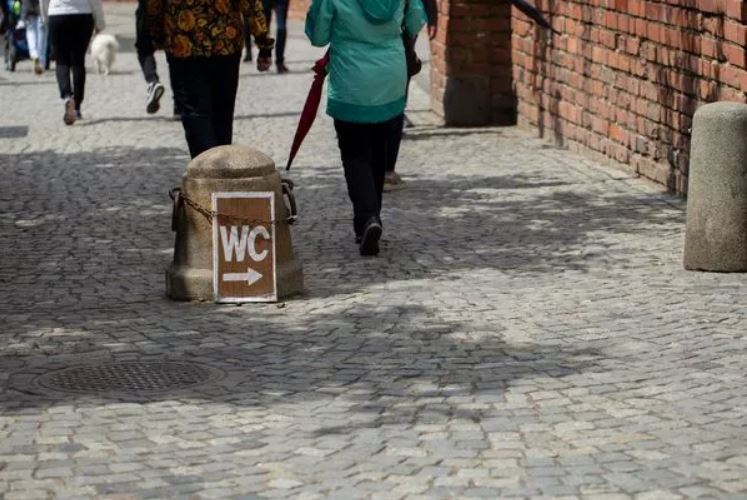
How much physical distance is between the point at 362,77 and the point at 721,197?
2.06m

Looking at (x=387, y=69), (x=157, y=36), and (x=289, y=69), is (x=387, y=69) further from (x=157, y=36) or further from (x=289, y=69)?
(x=289, y=69)

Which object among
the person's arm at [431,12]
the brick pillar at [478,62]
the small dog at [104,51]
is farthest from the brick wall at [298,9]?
the person's arm at [431,12]

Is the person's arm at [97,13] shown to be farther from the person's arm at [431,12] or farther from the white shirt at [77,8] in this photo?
the person's arm at [431,12]

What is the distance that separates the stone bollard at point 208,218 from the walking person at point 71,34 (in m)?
8.80

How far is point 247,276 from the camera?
948 centimetres

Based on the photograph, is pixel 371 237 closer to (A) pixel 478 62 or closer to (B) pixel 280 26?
(A) pixel 478 62

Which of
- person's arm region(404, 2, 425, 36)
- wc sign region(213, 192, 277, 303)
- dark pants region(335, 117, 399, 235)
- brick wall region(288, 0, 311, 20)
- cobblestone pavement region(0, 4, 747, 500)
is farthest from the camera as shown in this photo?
brick wall region(288, 0, 311, 20)

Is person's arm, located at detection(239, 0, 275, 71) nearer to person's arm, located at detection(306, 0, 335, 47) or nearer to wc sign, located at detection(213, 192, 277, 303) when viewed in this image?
person's arm, located at detection(306, 0, 335, 47)

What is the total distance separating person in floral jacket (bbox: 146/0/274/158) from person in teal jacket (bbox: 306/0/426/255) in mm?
1116

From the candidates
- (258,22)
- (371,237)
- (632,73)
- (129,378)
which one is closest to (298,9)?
(632,73)

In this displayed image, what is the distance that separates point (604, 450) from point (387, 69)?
4620 mm

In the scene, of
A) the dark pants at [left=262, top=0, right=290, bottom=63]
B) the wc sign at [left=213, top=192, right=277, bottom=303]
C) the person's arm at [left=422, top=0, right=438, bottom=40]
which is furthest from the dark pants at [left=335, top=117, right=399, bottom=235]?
the dark pants at [left=262, top=0, right=290, bottom=63]

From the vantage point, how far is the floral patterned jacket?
11688mm

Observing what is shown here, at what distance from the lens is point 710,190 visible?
10.1m
